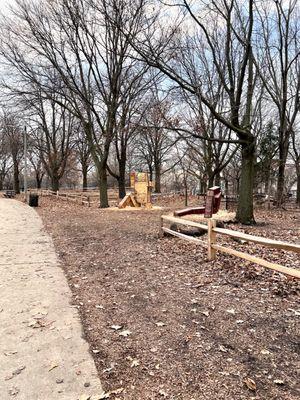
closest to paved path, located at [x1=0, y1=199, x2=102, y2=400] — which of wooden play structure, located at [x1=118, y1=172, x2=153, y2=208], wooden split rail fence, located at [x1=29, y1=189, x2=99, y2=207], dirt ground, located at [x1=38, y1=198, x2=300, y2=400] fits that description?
dirt ground, located at [x1=38, y1=198, x2=300, y2=400]

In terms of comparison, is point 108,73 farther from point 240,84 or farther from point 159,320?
point 159,320

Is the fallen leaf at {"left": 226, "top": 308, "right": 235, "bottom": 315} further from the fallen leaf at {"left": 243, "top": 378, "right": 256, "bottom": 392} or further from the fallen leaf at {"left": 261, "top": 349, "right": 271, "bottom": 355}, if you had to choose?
the fallen leaf at {"left": 243, "top": 378, "right": 256, "bottom": 392}

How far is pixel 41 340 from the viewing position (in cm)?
447

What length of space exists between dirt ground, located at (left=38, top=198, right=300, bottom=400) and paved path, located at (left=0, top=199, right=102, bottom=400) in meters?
0.19

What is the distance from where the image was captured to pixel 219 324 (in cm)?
469

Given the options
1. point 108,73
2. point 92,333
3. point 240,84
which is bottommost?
point 92,333

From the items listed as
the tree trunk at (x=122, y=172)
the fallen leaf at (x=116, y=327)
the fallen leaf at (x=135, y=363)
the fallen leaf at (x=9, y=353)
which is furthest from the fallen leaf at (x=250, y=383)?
the tree trunk at (x=122, y=172)

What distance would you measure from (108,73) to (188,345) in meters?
21.1

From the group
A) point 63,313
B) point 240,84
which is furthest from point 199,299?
point 240,84

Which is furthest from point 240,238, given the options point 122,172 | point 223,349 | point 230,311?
point 122,172

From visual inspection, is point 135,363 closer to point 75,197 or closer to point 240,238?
point 240,238

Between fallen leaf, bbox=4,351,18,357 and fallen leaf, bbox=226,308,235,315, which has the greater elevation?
fallen leaf, bbox=226,308,235,315

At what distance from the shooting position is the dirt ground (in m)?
3.48

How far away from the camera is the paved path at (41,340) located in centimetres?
347
